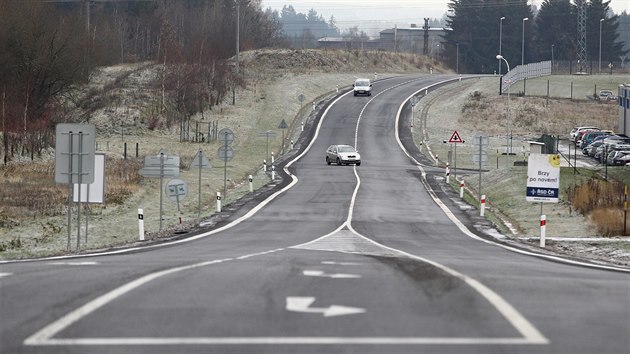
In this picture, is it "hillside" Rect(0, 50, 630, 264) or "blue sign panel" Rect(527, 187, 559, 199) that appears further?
"hillside" Rect(0, 50, 630, 264)

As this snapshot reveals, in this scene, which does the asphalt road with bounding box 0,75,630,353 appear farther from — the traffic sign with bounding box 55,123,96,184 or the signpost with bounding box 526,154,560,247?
the signpost with bounding box 526,154,560,247

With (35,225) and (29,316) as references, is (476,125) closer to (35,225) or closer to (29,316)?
(35,225)

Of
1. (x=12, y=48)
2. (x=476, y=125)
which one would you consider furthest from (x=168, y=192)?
(x=476, y=125)

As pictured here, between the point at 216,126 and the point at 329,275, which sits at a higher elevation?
the point at 216,126

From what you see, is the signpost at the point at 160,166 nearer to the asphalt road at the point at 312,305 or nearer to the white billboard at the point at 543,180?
the asphalt road at the point at 312,305

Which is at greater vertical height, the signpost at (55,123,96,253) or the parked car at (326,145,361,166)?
the signpost at (55,123,96,253)

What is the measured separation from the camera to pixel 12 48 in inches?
2591

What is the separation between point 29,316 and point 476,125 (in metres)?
78.8

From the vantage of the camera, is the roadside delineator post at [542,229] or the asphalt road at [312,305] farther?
the roadside delineator post at [542,229]

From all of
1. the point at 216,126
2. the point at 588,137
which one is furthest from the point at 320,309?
the point at 216,126

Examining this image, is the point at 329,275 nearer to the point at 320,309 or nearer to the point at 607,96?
the point at 320,309

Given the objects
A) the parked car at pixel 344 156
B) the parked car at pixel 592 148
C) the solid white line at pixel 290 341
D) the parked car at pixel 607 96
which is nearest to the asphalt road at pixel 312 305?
the solid white line at pixel 290 341

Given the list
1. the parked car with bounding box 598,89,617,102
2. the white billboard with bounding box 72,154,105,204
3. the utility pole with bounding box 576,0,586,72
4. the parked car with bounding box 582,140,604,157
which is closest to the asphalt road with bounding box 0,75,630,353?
the white billboard with bounding box 72,154,105,204

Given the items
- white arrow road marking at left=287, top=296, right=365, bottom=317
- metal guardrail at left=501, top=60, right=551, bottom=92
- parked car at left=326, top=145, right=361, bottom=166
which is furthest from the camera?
metal guardrail at left=501, top=60, right=551, bottom=92
